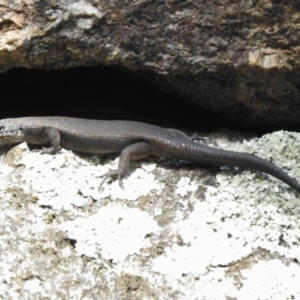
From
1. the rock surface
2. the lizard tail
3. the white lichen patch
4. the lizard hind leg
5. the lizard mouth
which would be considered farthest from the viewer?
the lizard mouth

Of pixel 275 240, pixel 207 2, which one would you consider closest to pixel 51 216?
pixel 275 240

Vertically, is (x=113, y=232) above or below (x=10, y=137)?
below

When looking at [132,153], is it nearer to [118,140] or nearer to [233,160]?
[118,140]

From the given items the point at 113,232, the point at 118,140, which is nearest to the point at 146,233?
the point at 113,232

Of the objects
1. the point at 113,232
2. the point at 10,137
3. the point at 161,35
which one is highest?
the point at 161,35

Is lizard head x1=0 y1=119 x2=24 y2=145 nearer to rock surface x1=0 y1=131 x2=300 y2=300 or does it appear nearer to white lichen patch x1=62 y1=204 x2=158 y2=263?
rock surface x1=0 y1=131 x2=300 y2=300

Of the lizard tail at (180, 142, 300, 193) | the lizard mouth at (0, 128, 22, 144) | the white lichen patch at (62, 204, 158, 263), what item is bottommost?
the white lichen patch at (62, 204, 158, 263)

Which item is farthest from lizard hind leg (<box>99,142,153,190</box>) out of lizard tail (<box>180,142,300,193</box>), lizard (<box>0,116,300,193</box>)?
lizard tail (<box>180,142,300,193</box>)
